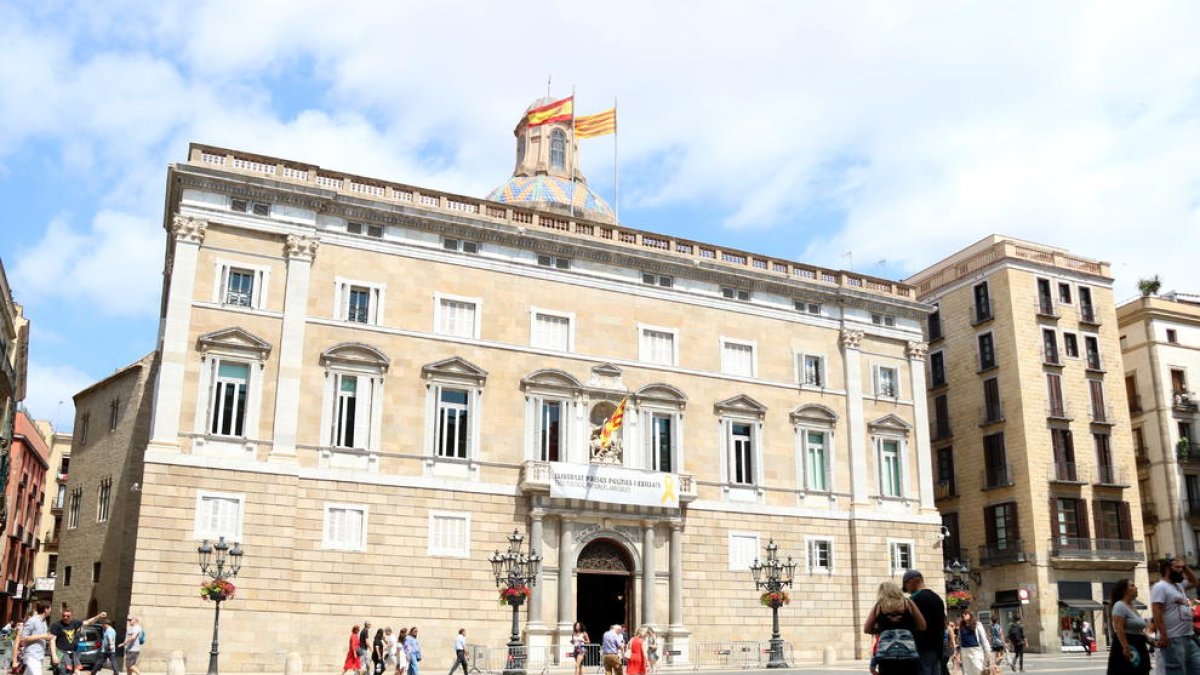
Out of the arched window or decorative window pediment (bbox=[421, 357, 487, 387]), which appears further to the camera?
the arched window

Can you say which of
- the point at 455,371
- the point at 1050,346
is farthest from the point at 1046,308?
the point at 455,371

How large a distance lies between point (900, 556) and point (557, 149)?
37.0 metres

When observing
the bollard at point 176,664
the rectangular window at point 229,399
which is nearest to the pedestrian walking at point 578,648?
the bollard at point 176,664

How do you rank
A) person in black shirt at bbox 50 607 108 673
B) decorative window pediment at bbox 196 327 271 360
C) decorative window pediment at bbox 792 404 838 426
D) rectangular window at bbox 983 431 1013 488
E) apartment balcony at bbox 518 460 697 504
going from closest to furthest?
person in black shirt at bbox 50 607 108 673, decorative window pediment at bbox 196 327 271 360, apartment balcony at bbox 518 460 697 504, decorative window pediment at bbox 792 404 838 426, rectangular window at bbox 983 431 1013 488

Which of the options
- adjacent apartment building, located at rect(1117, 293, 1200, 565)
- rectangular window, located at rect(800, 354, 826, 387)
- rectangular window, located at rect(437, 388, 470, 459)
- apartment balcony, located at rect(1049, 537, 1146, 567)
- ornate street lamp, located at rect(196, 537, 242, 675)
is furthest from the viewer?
adjacent apartment building, located at rect(1117, 293, 1200, 565)

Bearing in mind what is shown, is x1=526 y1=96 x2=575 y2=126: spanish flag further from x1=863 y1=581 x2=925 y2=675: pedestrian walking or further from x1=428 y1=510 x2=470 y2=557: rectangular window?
x1=863 y1=581 x2=925 y2=675: pedestrian walking

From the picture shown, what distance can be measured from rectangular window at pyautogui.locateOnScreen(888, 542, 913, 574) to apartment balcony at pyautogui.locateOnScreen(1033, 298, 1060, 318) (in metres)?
15.0

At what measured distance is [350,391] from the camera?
3434 centimetres

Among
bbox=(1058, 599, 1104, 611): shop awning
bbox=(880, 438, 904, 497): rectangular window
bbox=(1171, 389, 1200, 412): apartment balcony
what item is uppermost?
bbox=(1171, 389, 1200, 412): apartment balcony

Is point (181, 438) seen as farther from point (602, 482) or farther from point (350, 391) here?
point (602, 482)

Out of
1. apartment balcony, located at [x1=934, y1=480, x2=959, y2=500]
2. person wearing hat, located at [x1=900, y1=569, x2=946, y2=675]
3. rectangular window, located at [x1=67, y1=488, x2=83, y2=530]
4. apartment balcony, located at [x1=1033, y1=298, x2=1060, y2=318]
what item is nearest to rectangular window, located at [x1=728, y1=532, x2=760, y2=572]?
apartment balcony, located at [x1=934, y1=480, x2=959, y2=500]

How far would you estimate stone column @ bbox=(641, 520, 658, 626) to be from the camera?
36500 millimetres

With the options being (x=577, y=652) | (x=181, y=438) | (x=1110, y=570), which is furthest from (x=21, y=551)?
(x=1110, y=570)

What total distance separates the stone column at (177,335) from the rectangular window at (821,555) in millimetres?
22195
